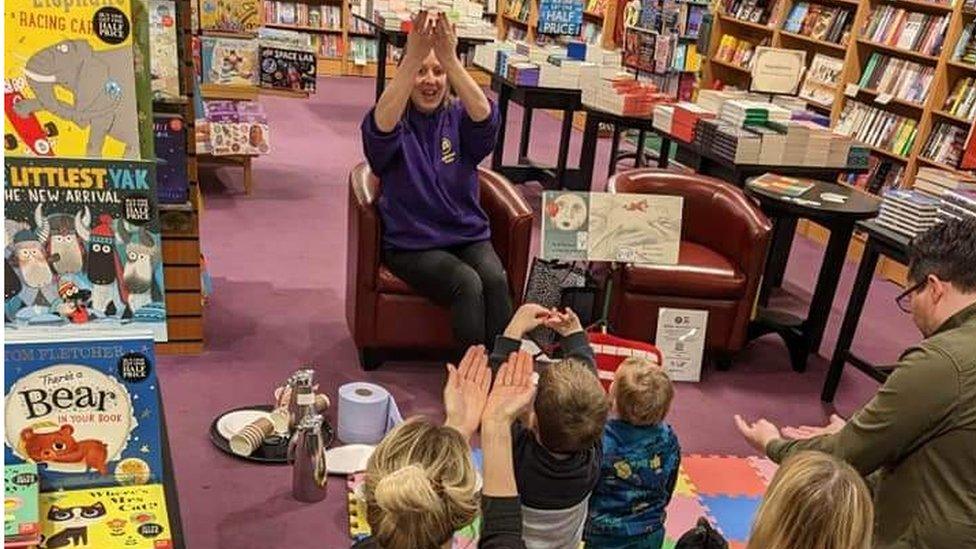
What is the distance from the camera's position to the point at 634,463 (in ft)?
7.38

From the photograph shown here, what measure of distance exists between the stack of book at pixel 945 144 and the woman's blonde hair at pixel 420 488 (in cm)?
500

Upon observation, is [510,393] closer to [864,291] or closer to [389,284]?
[389,284]

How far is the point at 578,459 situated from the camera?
2.00m

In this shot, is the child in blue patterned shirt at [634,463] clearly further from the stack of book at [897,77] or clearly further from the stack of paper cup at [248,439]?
the stack of book at [897,77]

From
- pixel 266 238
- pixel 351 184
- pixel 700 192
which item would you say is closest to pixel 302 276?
pixel 266 238

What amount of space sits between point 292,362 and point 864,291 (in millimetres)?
2345

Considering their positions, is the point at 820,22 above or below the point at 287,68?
above

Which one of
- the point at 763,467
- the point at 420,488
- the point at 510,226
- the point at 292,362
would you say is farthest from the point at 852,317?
the point at 420,488

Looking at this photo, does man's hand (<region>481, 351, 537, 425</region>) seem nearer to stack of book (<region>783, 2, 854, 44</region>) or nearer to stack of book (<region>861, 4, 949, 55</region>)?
stack of book (<region>861, 4, 949, 55</region>)

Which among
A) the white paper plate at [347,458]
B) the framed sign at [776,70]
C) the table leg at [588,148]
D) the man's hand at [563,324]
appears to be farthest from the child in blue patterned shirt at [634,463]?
the table leg at [588,148]

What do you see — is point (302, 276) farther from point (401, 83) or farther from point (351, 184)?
point (401, 83)

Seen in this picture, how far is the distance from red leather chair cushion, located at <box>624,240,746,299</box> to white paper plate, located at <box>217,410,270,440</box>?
158 centimetres

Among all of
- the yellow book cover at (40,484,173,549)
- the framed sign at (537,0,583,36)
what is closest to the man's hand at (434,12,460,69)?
the yellow book cover at (40,484,173,549)

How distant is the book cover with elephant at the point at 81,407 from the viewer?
6.32 ft
